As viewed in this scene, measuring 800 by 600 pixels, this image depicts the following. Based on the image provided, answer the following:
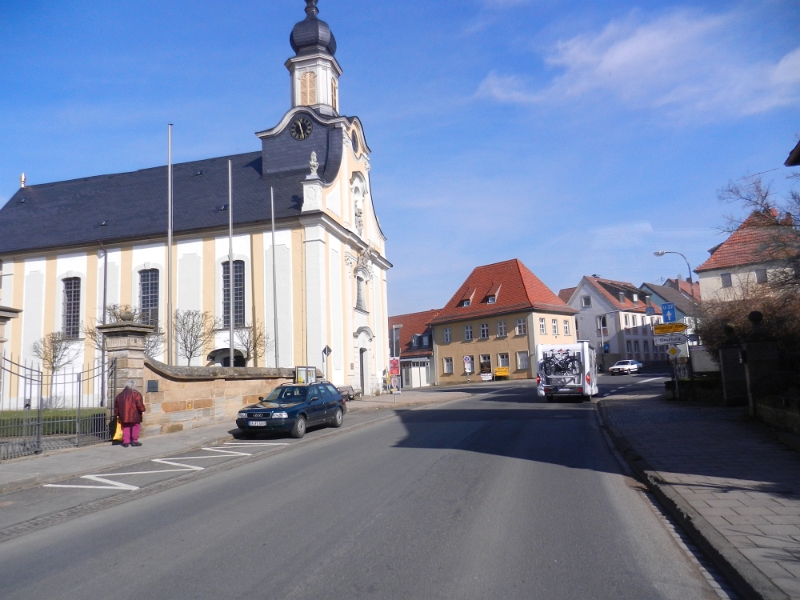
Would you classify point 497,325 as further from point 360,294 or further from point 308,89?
point 308,89

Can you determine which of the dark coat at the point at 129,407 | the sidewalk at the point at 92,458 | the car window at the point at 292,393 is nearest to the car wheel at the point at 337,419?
the car window at the point at 292,393

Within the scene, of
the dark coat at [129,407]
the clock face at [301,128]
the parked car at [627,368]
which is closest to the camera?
the dark coat at [129,407]

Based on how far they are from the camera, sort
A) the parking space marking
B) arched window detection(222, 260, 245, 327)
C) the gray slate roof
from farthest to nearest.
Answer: the gray slate roof
arched window detection(222, 260, 245, 327)
the parking space marking

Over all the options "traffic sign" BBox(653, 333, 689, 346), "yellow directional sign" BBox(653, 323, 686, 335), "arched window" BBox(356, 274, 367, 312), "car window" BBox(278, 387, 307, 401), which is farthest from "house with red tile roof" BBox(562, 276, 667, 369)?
"car window" BBox(278, 387, 307, 401)

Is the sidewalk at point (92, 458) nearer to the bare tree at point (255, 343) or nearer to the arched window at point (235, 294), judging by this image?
the bare tree at point (255, 343)

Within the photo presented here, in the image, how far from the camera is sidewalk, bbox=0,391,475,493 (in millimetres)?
11555

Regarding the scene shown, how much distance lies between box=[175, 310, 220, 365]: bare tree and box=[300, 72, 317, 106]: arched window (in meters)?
14.9

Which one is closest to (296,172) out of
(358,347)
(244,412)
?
(358,347)

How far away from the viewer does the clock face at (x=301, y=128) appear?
129 ft

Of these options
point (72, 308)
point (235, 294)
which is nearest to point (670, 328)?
point (235, 294)

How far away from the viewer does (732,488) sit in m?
8.45

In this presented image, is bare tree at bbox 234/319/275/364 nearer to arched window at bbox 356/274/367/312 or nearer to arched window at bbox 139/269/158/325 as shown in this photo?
arched window at bbox 139/269/158/325

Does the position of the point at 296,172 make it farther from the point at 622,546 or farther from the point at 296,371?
the point at 622,546

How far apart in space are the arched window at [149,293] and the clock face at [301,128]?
11.2 m
